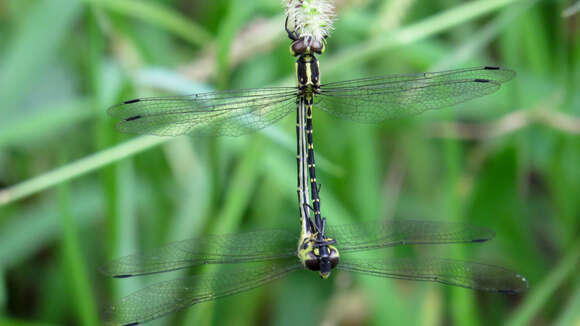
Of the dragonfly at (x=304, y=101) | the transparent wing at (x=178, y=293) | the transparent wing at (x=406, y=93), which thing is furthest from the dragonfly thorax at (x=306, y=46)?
the transparent wing at (x=178, y=293)

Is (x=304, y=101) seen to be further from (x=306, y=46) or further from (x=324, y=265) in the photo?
(x=324, y=265)

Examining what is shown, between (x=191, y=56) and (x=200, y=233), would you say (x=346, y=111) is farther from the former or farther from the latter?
(x=191, y=56)

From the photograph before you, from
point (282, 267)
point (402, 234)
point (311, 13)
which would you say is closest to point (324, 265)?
point (282, 267)

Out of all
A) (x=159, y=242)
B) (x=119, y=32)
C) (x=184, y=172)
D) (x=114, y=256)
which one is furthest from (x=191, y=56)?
(x=114, y=256)

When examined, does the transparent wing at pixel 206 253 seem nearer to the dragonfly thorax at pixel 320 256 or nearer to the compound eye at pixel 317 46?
the dragonfly thorax at pixel 320 256

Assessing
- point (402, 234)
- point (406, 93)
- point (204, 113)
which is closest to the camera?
point (204, 113)

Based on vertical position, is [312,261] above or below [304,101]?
below
